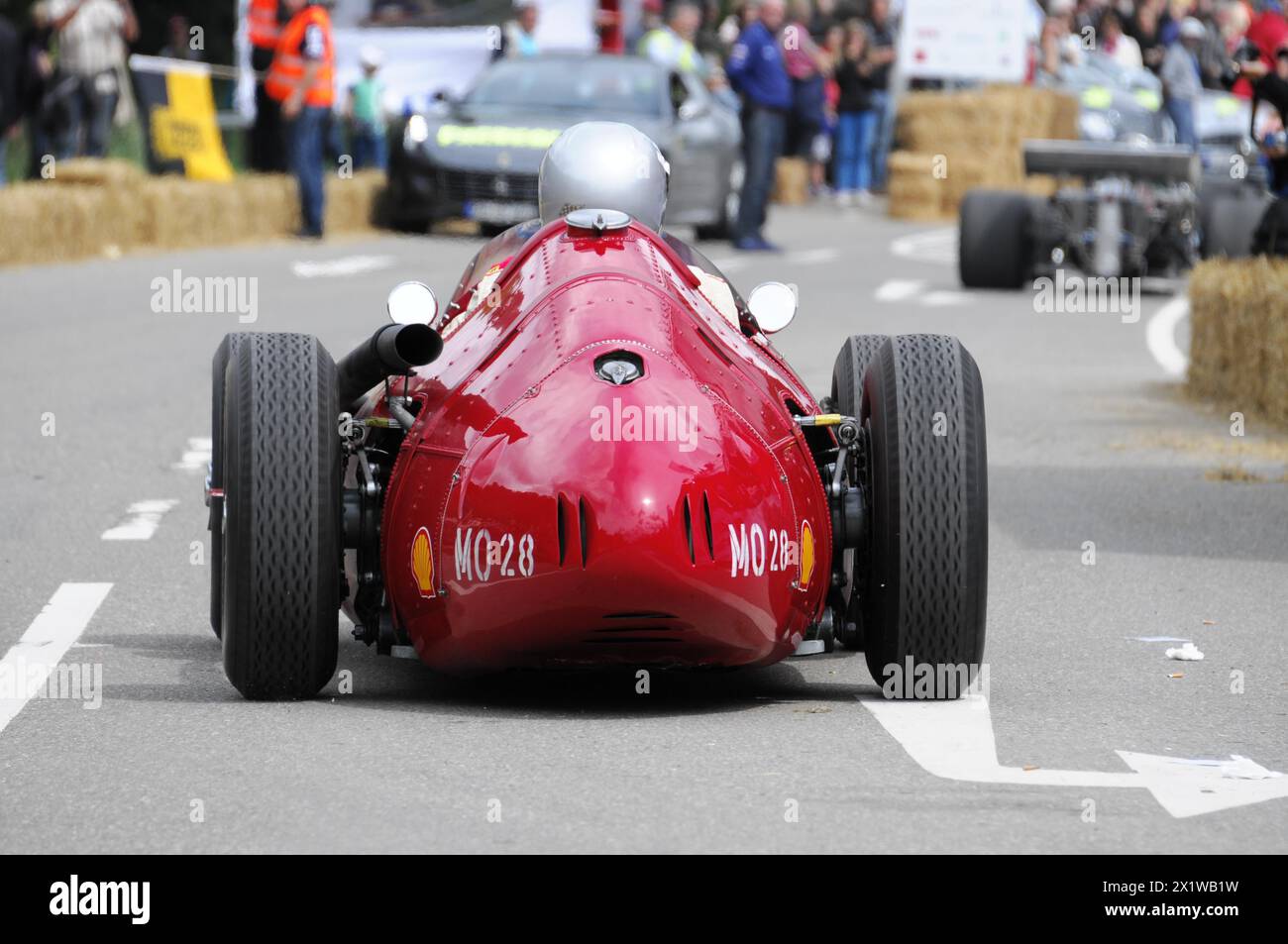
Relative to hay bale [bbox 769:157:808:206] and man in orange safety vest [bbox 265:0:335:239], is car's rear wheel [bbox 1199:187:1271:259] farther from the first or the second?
hay bale [bbox 769:157:808:206]

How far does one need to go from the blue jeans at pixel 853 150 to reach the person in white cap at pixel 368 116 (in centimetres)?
617

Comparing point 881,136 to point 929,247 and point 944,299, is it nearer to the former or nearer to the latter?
point 929,247

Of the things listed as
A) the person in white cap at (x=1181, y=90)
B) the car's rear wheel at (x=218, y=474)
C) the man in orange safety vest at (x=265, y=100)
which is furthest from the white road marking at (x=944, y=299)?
the car's rear wheel at (x=218, y=474)

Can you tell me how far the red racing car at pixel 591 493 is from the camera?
5.96 meters

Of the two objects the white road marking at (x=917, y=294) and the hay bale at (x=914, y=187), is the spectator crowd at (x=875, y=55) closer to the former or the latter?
the hay bale at (x=914, y=187)

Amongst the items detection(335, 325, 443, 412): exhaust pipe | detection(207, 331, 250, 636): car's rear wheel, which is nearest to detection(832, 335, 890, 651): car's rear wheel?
detection(335, 325, 443, 412): exhaust pipe

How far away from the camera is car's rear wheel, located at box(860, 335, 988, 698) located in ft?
20.8

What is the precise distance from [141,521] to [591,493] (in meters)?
4.28

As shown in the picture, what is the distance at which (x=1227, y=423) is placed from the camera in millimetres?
13266

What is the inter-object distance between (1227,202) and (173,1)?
75.2 feet

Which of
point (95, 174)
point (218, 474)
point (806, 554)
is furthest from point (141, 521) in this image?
point (95, 174)

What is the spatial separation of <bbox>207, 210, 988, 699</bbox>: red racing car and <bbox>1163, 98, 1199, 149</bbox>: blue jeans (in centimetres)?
2388
